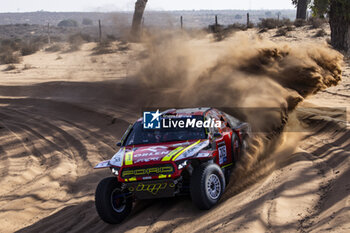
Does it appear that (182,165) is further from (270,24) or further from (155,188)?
(270,24)

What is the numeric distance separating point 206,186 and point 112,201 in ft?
5.02

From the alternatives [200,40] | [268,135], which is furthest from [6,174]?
[200,40]

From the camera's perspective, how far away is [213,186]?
24.4 feet

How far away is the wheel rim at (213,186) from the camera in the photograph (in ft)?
23.9

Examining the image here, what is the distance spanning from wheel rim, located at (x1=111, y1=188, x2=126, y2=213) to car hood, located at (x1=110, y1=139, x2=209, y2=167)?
46 centimetres

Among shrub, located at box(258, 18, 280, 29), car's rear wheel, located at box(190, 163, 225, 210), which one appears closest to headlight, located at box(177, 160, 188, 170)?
car's rear wheel, located at box(190, 163, 225, 210)

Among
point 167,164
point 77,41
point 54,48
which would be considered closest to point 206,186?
point 167,164

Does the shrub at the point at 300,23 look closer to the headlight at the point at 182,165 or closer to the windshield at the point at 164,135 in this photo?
the windshield at the point at 164,135

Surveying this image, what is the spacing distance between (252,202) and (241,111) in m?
5.25

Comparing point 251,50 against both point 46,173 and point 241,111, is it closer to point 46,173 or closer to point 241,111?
point 241,111

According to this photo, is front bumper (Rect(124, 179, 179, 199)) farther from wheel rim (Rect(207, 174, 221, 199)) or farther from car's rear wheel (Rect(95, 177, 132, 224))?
wheel rim (Rect(207, 174, 221, 199))

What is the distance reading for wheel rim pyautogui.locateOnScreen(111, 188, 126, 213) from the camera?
7.51 meters

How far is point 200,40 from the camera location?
70.8 feet

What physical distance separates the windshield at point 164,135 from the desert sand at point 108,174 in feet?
3.47
